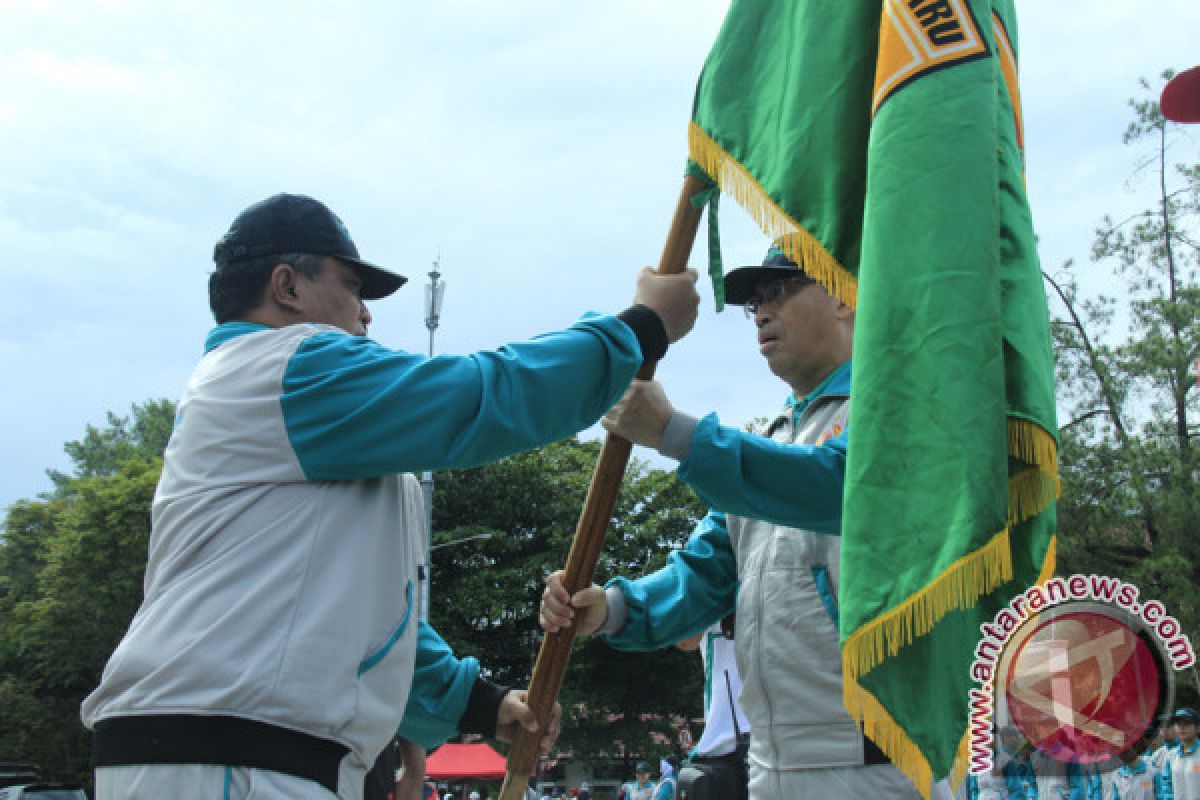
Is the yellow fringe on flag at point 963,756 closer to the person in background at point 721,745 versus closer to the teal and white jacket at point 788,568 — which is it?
the teal and white jacket at point 788,568

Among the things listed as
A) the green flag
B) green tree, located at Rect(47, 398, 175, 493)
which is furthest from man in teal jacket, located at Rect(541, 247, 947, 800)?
green tree, located at Rect(47, 398, 175, 493)

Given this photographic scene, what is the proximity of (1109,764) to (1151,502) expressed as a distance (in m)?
13.8

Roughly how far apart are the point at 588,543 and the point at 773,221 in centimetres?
120

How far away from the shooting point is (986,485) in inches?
94.1

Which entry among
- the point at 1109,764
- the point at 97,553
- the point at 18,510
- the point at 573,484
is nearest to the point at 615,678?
the point at 573,484

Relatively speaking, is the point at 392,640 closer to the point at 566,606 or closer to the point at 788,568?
the point at 566,606


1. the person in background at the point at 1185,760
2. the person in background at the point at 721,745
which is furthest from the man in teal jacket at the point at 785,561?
the person in background at the point at 1185,760

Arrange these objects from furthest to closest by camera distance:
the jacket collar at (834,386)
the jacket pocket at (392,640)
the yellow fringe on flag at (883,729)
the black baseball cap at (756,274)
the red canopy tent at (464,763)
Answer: the red canopy tent at (464,763) → the black baseball cap at (756,274) → the jacket collar at (834,386) → the yellow fringe on flag at (883,729) → the jacket pocket at (392,640)

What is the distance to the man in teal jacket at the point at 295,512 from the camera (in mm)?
2172

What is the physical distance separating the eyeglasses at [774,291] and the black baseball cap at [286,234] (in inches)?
63.8

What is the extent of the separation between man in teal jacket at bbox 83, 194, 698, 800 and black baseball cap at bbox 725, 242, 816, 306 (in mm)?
1158

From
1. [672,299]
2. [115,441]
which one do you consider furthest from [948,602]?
[115,441]

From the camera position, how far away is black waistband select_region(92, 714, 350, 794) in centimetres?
214

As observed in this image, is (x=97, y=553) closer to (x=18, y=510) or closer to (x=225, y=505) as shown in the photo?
(x=18, y=510)
